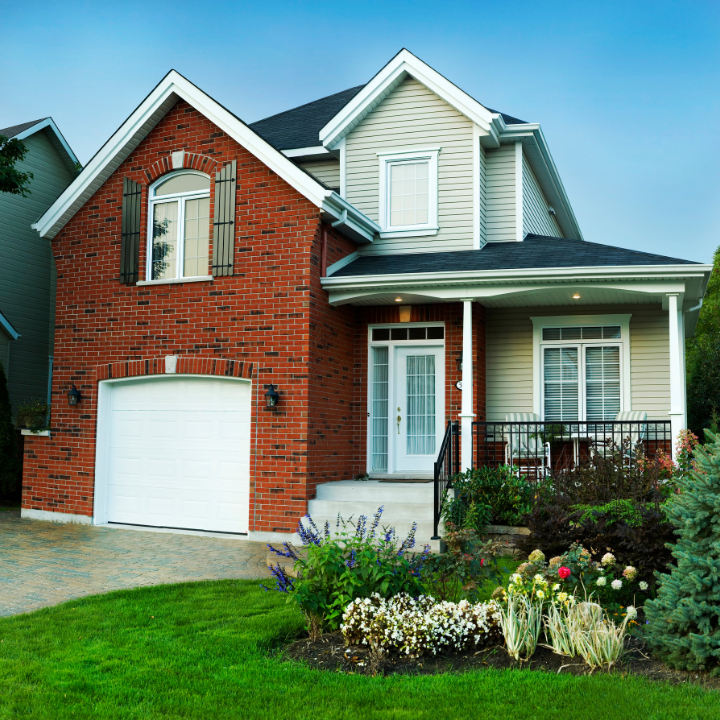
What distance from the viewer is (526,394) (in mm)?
11930

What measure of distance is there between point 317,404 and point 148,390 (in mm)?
2986

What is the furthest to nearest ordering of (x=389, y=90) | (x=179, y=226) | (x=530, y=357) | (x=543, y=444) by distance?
(x=389, y=90)
(x=530, y=357)
(x=179, y=226)
(x=543, y=444)

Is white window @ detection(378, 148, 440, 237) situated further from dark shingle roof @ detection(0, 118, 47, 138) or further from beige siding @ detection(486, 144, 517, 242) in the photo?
dark shingle roof @ detection(0, 118, 47, 138)

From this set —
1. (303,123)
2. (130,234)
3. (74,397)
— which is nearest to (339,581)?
(74,397)

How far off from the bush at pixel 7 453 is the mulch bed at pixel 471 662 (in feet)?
35.8

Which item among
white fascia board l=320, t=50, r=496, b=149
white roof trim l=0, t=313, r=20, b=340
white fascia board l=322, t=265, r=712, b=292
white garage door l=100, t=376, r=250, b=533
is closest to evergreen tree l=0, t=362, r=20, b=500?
white roof trim l=0, t=313, r=20, b=340

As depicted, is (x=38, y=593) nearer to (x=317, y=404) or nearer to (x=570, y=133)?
(x=317, y=404)

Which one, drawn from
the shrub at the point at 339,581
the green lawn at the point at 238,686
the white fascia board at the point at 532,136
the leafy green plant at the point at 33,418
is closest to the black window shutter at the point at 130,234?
the leafy green plant at the point at 33,418

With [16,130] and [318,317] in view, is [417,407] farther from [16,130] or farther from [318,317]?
[16,130]

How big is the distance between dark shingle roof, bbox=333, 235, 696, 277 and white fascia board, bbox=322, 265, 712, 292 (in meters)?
0.12

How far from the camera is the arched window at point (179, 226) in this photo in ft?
37.4

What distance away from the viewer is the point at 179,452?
1123 centimetres

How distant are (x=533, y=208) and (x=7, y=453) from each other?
11.3 metres

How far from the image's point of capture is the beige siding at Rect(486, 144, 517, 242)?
12516 millimetres
